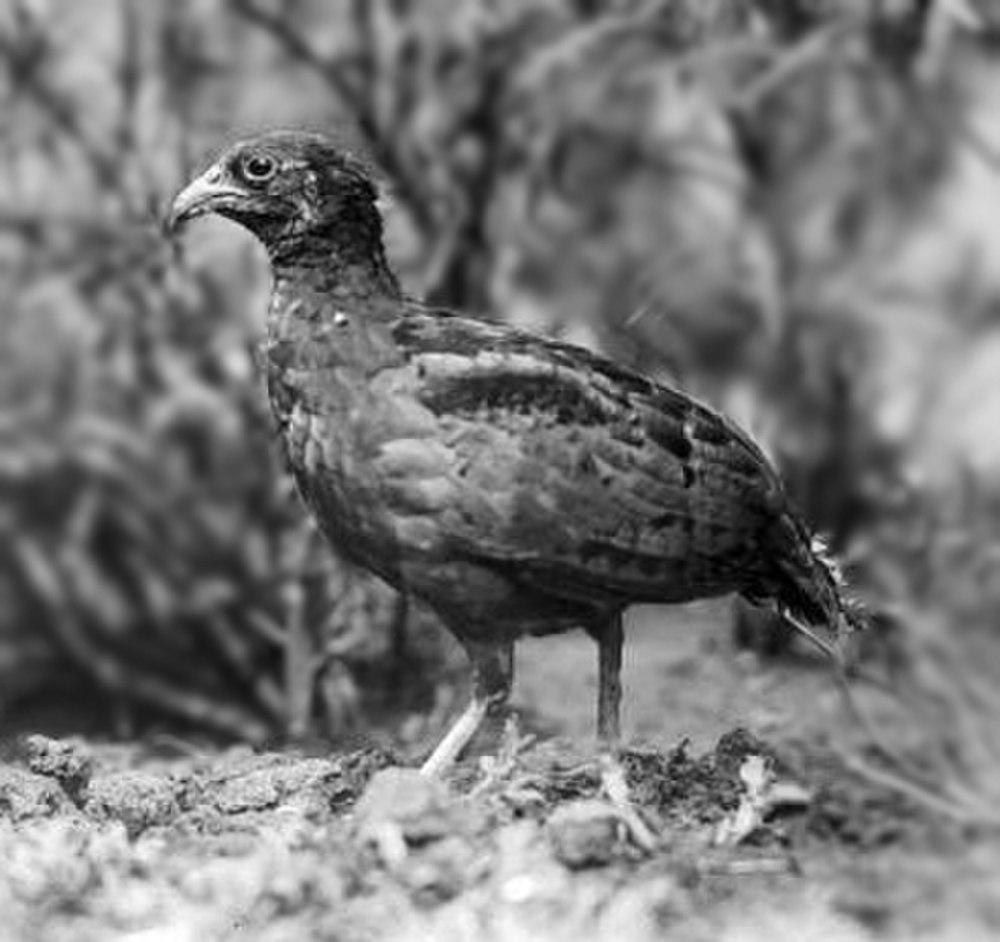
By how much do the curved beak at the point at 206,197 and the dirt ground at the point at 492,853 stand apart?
1191 mm

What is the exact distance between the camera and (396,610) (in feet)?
28.0

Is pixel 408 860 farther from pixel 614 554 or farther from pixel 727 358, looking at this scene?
pixel 727 358

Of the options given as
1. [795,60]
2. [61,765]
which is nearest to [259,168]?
[61,765]

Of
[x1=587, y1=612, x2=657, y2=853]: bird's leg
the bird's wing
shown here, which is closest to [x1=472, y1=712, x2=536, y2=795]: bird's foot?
[x1=587, y1=612, x2=657, y2=853]: bird's leg

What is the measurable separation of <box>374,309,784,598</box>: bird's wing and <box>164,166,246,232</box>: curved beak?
1.42 feet

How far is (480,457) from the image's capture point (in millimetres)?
5637

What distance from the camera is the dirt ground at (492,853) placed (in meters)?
5.29

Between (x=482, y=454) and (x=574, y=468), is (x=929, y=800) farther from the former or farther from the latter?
(x=482, y=454)

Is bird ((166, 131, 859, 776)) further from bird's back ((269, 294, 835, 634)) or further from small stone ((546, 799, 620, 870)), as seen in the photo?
small stone ((546, 799, 620, 870))

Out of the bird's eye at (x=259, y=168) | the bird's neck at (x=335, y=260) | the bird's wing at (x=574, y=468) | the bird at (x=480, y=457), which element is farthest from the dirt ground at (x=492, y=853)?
the bird's eye at (x=259, y=168)

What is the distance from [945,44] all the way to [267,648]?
9.26 ft

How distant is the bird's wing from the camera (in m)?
5.62

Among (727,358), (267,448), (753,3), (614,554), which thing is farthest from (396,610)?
(614,554)

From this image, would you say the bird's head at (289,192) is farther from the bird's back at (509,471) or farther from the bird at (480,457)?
the bird's back at (509,471)
